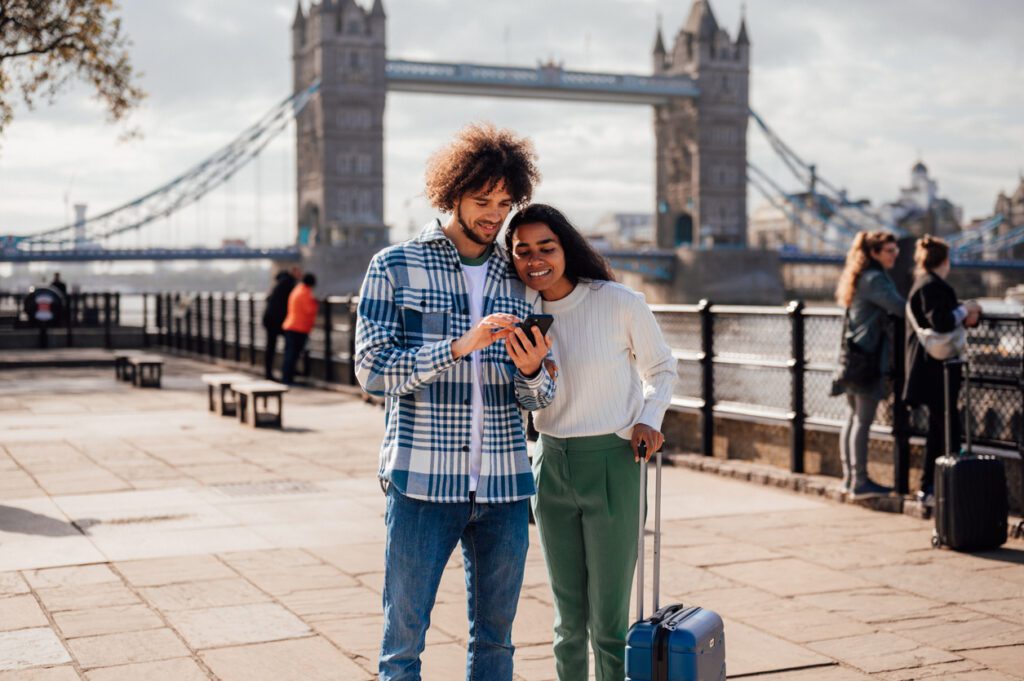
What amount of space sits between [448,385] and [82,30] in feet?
52.3

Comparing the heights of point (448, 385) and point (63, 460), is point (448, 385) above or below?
above

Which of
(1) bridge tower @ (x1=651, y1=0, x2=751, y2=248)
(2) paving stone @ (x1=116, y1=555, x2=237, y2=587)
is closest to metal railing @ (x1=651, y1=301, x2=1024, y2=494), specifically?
(2) paving stone @ (x1=116, y1=555, x2=237, y2=587)

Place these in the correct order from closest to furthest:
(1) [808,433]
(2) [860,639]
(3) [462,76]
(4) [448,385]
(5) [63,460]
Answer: (4) [448,385] < (2) [860,639] < (1) [808,433] < (5) [63,460] < (3) [462,76]

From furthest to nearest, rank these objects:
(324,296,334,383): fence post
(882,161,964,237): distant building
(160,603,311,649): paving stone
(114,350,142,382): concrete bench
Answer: (882,161,964,237): distant building
(114,350,142,382): concrete bench
(324,296,334,383): fence post
(160,603,311,649): paving stone

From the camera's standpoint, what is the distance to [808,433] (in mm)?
7461

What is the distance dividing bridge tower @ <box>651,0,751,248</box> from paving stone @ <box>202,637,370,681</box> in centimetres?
8640

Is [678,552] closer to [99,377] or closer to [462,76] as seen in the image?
[99,377]

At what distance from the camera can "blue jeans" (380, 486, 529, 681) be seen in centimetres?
265

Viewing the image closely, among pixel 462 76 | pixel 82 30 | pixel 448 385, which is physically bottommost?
pixel 448 385

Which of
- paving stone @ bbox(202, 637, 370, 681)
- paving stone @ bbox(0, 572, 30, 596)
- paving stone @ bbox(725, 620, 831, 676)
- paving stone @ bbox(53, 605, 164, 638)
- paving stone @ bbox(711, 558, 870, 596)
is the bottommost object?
paving stone @ bbox(725, 620, 831, 676)

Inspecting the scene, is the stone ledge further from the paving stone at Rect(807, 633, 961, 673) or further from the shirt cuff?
the paving stone at Rect(807, 633, 961, 673)

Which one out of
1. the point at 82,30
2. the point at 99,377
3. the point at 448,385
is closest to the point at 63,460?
the point at 448,385

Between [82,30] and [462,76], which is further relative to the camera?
[462,76]

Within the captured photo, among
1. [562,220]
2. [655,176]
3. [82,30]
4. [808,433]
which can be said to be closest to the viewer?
[562,220]
